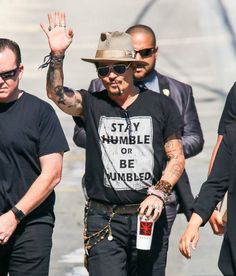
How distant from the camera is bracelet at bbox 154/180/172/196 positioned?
262 inches

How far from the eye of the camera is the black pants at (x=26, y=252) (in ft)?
21.5

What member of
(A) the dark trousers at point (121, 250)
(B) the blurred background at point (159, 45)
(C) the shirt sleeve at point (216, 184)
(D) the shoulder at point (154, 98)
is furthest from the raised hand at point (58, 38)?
(B) the blurred background at point (159, 45)

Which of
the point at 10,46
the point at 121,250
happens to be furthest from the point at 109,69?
the point at 121,250

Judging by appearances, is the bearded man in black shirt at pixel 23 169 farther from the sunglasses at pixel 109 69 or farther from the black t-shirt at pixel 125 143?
the sunglasses at pixel 109 69

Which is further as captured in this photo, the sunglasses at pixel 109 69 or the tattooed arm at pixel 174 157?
the tattooed arm at pixel 174 157

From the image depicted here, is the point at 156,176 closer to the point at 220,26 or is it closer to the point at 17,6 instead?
the point at 220,26

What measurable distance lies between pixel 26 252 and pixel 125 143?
2.90ft

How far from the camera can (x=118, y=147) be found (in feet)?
22.0

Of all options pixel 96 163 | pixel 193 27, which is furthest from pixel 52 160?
pixel 193 27

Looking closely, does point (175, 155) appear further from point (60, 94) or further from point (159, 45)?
point (159, 45)

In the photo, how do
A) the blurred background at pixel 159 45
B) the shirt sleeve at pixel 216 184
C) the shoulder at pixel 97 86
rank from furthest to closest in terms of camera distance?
the blurred background at pixel 159 45, the shoulder at pixel 97 86, the shirt sleeve at pixel 216 184

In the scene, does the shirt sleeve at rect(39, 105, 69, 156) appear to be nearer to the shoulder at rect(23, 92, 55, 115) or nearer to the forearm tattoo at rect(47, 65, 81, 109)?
the shoulder at rect(23, 92, 55, 115)

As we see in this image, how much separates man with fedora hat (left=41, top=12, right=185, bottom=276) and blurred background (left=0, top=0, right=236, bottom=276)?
9.72ft

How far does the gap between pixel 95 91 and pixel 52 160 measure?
0.98 meters
